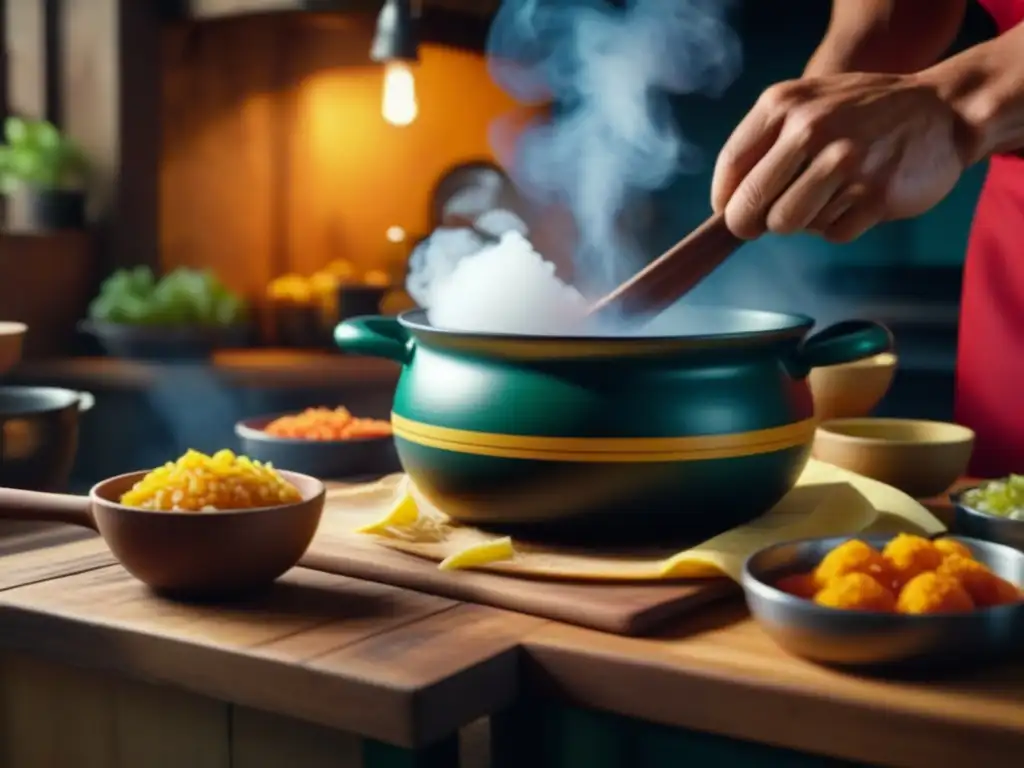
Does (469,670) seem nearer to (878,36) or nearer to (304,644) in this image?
(304,644)

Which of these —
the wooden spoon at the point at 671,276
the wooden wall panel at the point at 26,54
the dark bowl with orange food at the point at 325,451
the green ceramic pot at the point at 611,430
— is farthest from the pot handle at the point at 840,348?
the wooden wall panel at the point at 26,54

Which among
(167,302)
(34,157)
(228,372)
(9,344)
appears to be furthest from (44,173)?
(9,344)

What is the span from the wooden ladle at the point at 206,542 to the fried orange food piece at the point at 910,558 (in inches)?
18.4

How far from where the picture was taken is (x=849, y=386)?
1633mm

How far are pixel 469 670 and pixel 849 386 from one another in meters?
0.94

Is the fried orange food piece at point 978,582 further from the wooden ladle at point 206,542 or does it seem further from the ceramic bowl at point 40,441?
the ceramic bowl at point 40,441

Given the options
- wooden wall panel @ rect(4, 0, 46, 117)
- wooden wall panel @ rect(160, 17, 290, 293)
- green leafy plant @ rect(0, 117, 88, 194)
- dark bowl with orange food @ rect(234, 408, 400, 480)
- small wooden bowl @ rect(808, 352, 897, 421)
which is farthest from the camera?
wooden wall panel @ rect(160, 17, 290, 293)

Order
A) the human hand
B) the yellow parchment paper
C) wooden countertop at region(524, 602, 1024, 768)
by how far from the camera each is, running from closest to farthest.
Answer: wooden countertop at region(524, 602, 1024, 768) → the yellow parchment paper → the human hand

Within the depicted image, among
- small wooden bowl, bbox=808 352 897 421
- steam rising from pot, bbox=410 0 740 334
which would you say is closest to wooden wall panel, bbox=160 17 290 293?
steam rising from pot, bbox=410 0 740 334

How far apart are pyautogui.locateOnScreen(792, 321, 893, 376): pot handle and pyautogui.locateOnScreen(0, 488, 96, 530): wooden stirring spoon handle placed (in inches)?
25.6

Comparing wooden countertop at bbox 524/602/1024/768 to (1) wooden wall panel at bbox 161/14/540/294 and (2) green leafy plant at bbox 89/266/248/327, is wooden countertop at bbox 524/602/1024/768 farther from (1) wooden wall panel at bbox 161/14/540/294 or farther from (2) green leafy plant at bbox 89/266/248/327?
(1) wooden wall panel at bbox 161/14/540/294

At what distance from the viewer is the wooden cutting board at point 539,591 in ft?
3.06

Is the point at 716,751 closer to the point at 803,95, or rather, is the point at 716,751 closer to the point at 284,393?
the point at 803,95

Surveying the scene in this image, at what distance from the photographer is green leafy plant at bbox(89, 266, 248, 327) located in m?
3.55
